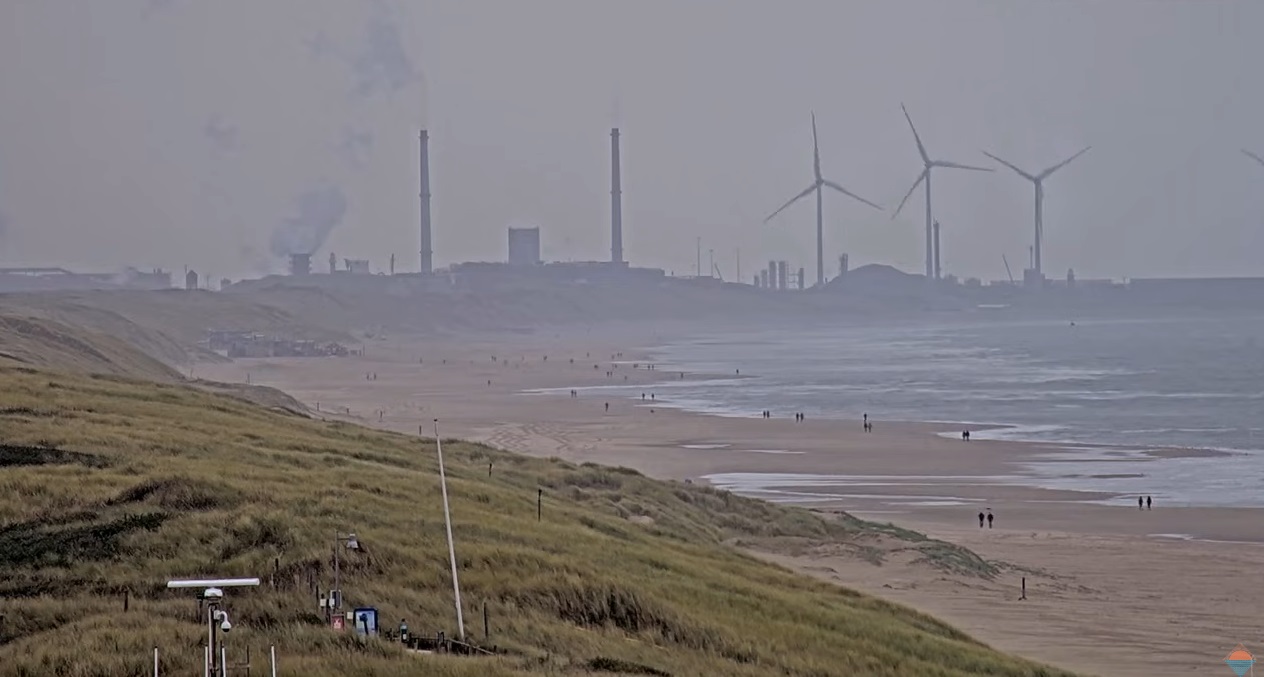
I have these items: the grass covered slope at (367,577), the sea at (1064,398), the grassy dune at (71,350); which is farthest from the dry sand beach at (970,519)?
the grassy dune at (71,350)

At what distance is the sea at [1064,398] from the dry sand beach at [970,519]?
8.06 ft

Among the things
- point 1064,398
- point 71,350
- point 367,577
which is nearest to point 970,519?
point 367,577

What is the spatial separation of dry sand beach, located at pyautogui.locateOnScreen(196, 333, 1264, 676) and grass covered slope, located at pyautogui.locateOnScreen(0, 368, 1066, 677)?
4.05 m

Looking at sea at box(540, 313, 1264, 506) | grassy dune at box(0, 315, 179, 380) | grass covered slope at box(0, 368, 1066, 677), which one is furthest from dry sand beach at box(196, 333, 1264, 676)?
grassy dune at box(0, 315, 179, 380)

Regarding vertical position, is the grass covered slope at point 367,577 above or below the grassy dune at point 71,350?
below

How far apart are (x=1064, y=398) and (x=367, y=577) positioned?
81.1 meters

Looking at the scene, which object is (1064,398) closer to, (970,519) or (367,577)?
(970,519)

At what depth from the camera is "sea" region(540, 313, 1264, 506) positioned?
6119 centimetres

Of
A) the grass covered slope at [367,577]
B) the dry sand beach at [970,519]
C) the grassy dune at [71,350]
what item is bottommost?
the dry sand beach at [970,519]

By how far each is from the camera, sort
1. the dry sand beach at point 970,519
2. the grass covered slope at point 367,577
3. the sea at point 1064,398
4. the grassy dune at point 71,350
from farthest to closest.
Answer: the grassy dune at point 71,350 → the sea at point 1064,398 → the dry sand beach at point 970,519 → the grass covered slope at point 367,577

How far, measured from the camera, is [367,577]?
72.9ft

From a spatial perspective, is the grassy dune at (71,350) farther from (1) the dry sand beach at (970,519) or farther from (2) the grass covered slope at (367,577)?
(2) the grass covered slope at (367,577)

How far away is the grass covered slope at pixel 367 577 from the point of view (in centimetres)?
1877

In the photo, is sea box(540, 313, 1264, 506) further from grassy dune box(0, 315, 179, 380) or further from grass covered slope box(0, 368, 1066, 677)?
grass covered slope box(0, 368, 1066, 677)
